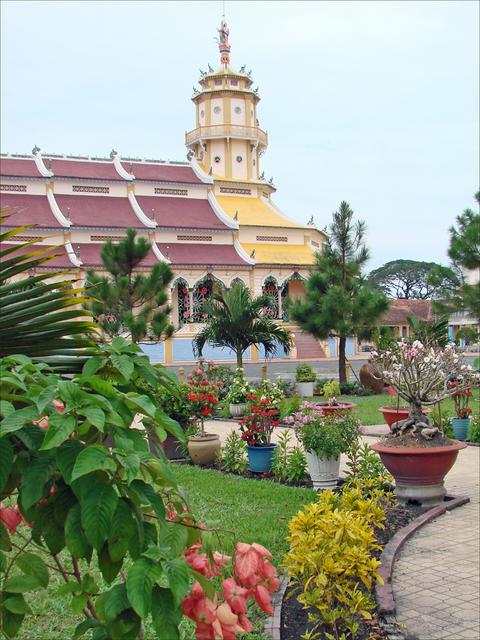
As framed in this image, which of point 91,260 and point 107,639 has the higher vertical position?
point 91,260

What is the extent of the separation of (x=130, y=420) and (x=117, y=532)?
11.4 inches

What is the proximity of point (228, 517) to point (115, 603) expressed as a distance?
5.14 m

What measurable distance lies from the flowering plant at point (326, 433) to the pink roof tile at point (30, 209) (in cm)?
2604

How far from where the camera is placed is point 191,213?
37125 millimetres

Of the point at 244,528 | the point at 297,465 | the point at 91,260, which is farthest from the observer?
the point at 91,260

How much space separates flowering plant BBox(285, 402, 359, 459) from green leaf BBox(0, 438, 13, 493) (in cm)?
619

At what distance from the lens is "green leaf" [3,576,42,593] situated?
67.1 inches

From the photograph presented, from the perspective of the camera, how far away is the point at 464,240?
69.3 ft

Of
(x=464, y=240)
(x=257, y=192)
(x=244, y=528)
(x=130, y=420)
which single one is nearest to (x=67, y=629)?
(x=244, y=528)

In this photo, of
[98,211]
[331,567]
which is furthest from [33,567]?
[98,211]

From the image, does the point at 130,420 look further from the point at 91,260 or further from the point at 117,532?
the point at 91,260

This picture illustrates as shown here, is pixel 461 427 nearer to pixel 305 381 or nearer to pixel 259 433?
pixel 259 433

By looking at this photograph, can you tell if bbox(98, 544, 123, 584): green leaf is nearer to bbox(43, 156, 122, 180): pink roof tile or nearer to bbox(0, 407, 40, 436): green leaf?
bbox(0, 407, 40, 436): green leaf

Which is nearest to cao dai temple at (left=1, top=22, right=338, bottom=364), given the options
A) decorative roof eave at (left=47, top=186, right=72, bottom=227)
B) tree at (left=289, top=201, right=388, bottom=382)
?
decorative roof eave at (left=47, top=186, right=72, bottom=227)
